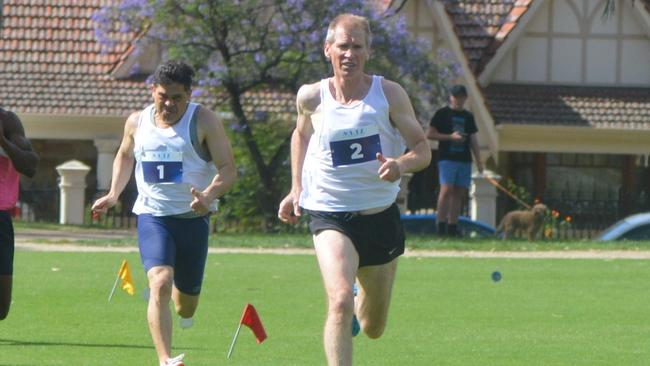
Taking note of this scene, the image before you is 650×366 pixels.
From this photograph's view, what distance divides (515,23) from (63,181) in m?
11.6

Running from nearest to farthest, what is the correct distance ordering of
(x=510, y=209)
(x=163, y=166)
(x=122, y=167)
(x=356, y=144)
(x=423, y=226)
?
(x=356, y=144) → (x=163, y=166) → (x=122, y=167) → (x=423, y=226) → (x=510, y=209)

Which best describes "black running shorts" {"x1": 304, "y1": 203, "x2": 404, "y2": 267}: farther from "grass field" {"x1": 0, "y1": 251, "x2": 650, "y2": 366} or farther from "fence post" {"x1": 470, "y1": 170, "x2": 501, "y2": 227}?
"fence post" {"x1": 470, "y1": 170, "x2": 501, "y2": 227}

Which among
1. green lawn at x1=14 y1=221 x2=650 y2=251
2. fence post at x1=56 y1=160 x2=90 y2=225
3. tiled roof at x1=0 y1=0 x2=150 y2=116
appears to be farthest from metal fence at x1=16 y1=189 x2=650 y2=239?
green lawn at x1=14 y1=221 x2=650 y2=251

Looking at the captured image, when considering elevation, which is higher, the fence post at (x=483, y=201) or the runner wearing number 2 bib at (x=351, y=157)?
the runner wearing number 2 bib at (x=351, y=157)

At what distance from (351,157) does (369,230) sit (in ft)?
1.43

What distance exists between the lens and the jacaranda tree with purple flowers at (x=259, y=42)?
29719 millimetres

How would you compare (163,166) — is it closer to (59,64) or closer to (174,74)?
(174,74)

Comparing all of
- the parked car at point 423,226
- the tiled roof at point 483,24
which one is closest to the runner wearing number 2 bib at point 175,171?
the parked car at point 423,226

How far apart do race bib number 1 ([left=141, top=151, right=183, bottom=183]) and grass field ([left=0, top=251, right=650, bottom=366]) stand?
4.36 feet

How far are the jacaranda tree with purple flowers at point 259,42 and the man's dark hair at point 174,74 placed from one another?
18535 mm

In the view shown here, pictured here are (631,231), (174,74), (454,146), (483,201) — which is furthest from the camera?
(483,201)

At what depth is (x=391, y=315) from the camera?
14.9m

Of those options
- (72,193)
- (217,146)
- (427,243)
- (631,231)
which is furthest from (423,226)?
(217,146)

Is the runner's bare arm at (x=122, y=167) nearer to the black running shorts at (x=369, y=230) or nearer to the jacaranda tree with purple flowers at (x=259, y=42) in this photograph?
the black running shorts at (x=369, y=230)
